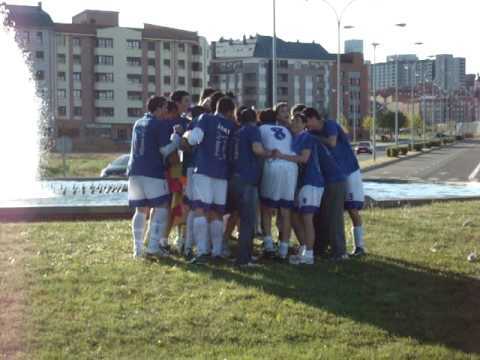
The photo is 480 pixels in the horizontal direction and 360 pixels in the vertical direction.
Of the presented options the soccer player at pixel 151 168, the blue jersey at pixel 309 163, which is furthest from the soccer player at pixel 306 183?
the soccer player at pixel 151 168

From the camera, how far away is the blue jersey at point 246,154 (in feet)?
27.5

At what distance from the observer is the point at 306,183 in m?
8.74

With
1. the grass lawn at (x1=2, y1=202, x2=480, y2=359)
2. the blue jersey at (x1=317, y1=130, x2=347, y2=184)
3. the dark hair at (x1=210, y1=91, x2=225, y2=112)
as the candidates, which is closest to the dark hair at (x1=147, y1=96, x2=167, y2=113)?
the dark hair at (x1=210, y1=91, x2=225, y2=112)

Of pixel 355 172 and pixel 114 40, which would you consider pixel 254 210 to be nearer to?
pixel 355 172

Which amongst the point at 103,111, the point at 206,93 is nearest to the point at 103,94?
the point at 103,111

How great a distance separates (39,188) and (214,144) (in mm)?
15593

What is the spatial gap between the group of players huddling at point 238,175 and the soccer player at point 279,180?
0.04 ft

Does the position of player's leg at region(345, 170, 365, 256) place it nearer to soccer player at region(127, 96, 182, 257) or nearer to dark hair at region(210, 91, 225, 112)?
dark hair at region(210, 91, 225, 112)

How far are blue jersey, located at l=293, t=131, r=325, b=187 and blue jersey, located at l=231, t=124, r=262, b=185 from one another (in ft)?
1.46

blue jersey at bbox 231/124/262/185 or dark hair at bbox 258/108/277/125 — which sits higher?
dark hair at bbox 258/108/277/125

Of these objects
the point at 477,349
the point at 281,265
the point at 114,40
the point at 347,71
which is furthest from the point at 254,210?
the point at 347,71

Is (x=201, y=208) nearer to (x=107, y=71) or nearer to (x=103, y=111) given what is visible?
(x=103, y=111)

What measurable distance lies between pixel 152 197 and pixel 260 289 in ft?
6.56

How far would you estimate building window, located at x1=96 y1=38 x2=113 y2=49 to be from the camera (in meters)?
99.7
